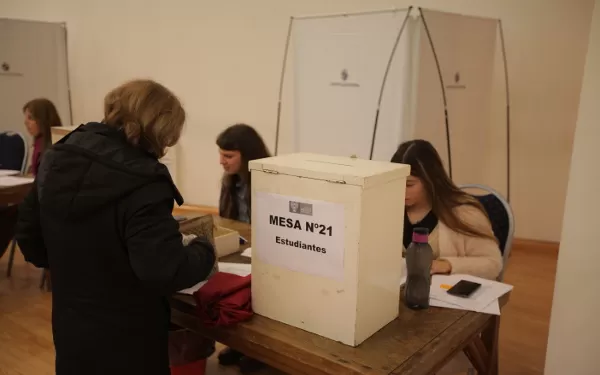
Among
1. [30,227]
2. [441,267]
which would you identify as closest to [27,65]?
[30,227]

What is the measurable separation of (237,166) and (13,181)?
1.40 meters

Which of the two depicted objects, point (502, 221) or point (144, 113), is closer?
point (144, 113)

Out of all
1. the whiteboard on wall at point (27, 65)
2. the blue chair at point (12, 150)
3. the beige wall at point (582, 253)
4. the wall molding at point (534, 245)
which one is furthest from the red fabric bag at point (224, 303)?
the whiteboard on wall at point (27, 65)

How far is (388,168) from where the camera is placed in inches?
45.4

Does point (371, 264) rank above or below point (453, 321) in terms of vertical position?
above

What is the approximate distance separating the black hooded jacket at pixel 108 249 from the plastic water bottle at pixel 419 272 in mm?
493

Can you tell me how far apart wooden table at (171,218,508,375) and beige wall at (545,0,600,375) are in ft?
1.14

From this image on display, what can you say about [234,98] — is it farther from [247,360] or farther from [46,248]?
[46,248]

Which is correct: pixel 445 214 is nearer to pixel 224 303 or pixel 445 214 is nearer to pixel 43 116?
pixel 224 303

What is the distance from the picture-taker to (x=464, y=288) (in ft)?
4.70

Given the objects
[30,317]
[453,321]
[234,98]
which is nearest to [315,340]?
[453,321]

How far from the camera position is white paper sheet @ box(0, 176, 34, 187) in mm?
2909

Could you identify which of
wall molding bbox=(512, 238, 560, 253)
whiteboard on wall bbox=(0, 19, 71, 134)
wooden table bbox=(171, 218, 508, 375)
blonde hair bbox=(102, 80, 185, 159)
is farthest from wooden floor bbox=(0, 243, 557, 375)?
whiteboard on wall bbox=(0, 19, 71, 134)

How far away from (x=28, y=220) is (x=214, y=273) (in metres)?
0.47
